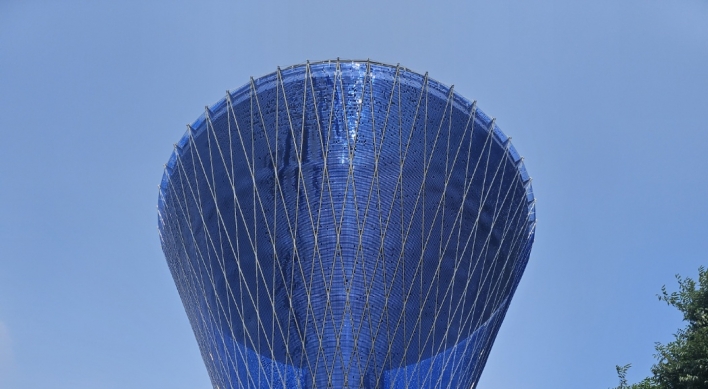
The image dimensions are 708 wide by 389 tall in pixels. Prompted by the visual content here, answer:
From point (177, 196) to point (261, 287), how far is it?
6.46 metres

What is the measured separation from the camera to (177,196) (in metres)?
33.1

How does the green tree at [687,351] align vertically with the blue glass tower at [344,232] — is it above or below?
below

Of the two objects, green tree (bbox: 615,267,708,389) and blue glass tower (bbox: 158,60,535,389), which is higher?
blue glass tower (bbox: 158,60,535,389)

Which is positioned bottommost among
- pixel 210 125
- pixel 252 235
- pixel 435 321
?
pixel 435 321

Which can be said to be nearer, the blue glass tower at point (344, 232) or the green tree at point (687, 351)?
the green tree at point (687, 351)

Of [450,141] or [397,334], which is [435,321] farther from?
[450,141]

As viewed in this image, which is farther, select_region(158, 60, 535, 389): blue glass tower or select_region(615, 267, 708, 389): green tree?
select_region(158, 60, 535, 389): blue glass tower

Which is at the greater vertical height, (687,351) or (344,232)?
(344,232)

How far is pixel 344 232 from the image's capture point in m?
29.5

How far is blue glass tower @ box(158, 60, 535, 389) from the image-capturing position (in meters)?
29.0

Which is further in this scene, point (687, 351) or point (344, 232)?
point (344, 232)

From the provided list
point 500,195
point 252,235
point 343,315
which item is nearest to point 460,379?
point 343,315

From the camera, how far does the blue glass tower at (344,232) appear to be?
29.0m

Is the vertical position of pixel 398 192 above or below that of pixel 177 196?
below
